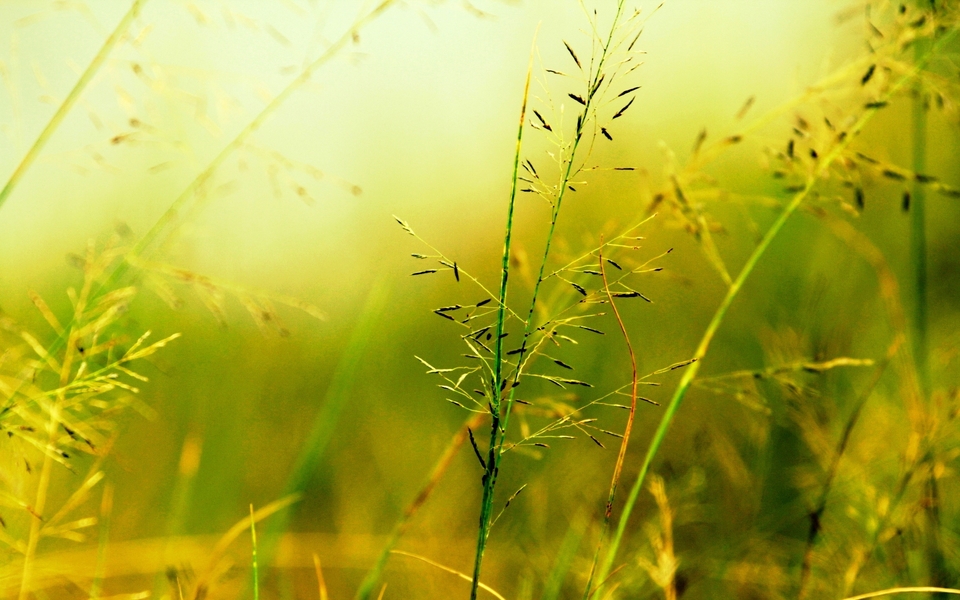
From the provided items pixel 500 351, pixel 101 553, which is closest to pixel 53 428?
pixel 101 553

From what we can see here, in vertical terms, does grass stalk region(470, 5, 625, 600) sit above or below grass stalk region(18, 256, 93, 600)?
above

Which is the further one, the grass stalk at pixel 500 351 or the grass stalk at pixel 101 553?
the grass stalk at pixel 101 553

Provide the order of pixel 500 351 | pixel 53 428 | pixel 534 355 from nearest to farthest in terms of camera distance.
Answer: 1. pixel 500 351
2. pixel 53 428
3. pixel 534 355

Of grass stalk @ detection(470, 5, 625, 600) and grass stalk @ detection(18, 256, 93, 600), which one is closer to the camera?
grass stalk @ detection(470, 5, 625, 600)

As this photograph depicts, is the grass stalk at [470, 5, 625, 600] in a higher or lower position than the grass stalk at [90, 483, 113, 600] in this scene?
higher

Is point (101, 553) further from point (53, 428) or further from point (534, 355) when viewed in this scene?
point (534, 355)

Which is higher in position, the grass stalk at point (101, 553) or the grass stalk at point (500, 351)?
the grass stalk at point (500, 351)

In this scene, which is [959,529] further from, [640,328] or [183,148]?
[183,148]

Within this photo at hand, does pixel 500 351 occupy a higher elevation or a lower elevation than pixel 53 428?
higher

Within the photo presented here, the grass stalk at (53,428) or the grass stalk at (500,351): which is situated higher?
the grass stalk at (500,351)

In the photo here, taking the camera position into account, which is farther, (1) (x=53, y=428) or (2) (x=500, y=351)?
(1) (x=53, y=428)

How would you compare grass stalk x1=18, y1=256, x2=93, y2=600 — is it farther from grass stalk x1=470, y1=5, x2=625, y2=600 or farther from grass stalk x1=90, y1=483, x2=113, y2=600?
grass stalk x1=470, y1=5, x2=625, y2=600

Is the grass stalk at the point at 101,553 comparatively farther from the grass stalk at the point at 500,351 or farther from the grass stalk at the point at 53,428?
the grass stalk at the point at 500,351

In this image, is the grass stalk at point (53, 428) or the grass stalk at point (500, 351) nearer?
the grass stalk at point (500, 351)
